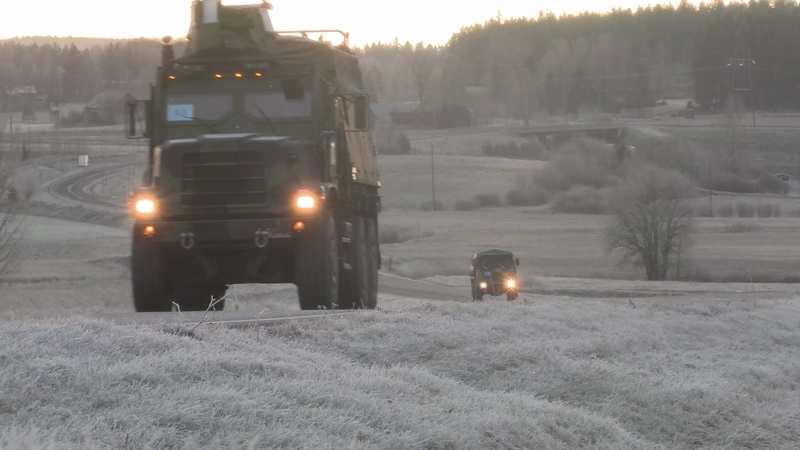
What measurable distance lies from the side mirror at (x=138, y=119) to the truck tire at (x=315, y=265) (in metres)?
2.85

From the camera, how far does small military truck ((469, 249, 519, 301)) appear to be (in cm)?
4025

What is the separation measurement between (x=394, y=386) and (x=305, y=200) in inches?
225

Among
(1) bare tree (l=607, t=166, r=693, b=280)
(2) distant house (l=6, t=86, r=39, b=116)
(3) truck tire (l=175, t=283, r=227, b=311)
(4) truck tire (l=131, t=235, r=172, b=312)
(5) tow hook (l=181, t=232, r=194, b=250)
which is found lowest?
(1) bare tree (l=607, t=166, r=693, b=280)

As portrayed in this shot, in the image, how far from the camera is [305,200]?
13.2 metres

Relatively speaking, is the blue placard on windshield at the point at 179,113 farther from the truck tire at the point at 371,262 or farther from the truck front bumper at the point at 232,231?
the truck tire at the point at 371,262

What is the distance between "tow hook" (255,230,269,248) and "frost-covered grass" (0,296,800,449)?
2087mm

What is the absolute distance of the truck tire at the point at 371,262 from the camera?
53.5ft

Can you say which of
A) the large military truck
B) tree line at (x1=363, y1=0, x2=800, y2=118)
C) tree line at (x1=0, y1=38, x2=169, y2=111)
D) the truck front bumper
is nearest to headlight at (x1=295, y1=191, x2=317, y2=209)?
the large military truck

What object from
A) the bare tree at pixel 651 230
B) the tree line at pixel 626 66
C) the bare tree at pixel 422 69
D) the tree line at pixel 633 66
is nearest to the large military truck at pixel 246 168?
the bare tree at pixel 651 230

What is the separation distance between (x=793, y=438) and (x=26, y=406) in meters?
6.65

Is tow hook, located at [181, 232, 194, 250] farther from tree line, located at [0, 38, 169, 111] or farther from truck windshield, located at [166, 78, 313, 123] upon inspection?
tree line, located at [0, 38, 169, 111]

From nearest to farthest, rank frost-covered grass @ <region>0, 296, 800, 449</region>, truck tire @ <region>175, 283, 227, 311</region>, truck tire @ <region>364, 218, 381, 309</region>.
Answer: frost-covered grass @ <region>0, 296, 800, 449</region> → truck tire @ <region>175, 283, 227, 311</region> → truck tire @ <region>364, 218, 381, 309</region>

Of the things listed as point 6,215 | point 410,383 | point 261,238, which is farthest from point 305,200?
point 6,215

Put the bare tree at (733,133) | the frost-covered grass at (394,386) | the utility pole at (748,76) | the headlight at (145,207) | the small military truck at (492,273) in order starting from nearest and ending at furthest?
the frost-covered grass at (394,386) < the headlight at (145,207) < the small military truck at (492,273) < the bare tree at (733,133) < the utility pole at (748,76)
